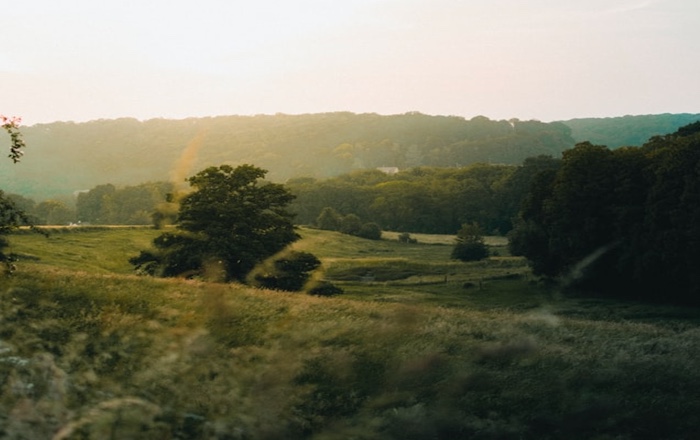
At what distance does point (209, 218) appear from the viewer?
188ft

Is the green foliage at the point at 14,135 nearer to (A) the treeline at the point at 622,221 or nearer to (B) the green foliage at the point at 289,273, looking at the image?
(B) the green foliage at the point at 289,273

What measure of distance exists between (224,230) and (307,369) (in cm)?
3964

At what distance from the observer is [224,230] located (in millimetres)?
56125

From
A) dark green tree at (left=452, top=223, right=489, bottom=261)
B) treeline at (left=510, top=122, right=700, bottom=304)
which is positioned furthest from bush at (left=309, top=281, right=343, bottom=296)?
dark green tree at (left=452, top=223, right=489, bottom=261)

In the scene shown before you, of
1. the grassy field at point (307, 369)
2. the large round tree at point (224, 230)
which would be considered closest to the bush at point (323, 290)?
the large round tree at point (224, 230)

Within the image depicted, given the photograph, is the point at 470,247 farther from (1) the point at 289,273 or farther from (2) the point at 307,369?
(2) the point at 307,369

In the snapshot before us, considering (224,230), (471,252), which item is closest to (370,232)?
(471,252)

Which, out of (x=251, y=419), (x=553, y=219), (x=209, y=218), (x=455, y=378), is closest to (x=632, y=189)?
(x=553, y=219)

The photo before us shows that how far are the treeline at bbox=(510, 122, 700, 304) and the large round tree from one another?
30455 mm

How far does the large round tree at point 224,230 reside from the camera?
181ft

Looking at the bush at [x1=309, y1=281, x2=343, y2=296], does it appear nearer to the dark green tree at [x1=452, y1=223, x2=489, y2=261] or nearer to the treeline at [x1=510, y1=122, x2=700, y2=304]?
the treeline at [x1=510, y1=122, x2=700, y2=304]

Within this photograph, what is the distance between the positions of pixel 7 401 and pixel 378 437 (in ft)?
24.7

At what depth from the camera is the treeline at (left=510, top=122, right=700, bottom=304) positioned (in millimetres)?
59781

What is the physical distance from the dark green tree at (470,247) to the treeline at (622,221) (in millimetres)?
29521
